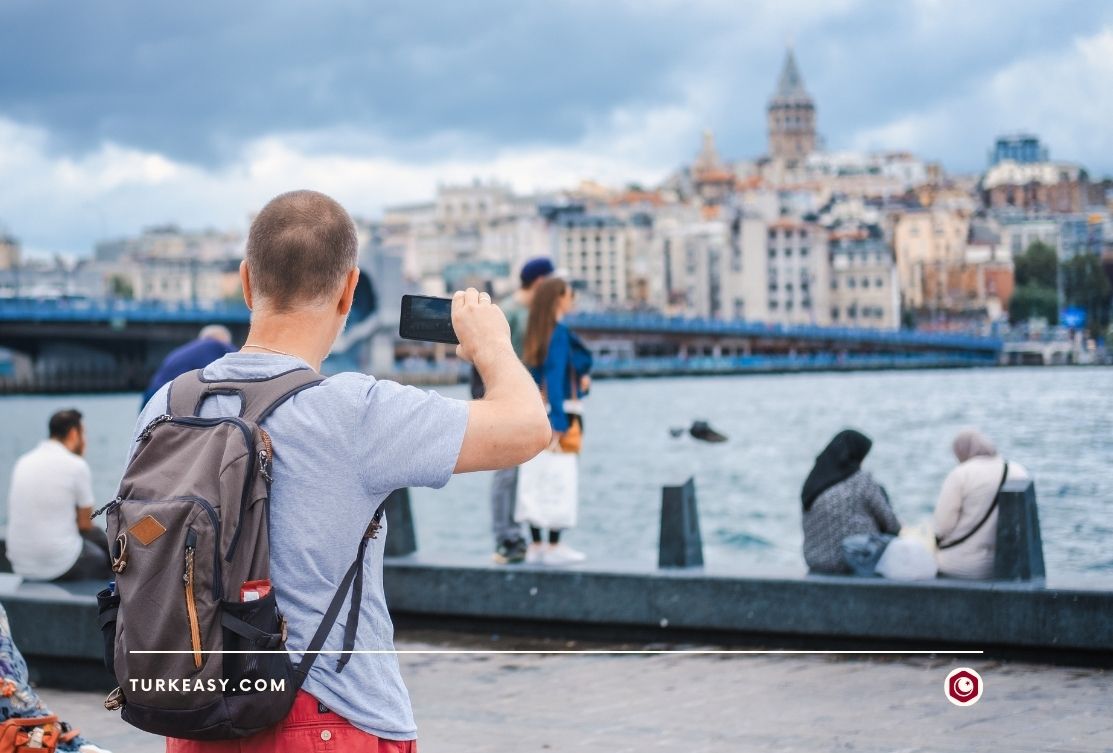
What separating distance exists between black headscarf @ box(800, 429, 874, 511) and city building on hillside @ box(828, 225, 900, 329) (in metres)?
79.3

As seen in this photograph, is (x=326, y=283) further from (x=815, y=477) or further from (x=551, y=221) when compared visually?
(x=551, y=221)

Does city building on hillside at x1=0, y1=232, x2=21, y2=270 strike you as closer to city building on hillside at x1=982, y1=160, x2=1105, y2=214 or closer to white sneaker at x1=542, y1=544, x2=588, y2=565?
city building on hillside at x1=982, y1=160, x2=1105, y2=214

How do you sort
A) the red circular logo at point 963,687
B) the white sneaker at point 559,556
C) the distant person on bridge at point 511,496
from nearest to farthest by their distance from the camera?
the red circular logo at point 963,687 → the white sneaker at point 559,556 → the distant person on bridge at point 511,496

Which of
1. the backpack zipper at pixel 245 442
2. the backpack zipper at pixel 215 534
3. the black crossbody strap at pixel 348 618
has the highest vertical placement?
the backpack zipper at pixel 245 442

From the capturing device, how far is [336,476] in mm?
1610

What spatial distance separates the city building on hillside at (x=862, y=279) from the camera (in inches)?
3467

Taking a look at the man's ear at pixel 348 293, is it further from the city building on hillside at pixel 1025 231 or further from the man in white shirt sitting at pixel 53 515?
the city building on hillside at pixel 1025 231

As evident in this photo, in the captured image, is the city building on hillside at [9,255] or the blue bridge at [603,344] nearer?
the blue bridge at [603,344]

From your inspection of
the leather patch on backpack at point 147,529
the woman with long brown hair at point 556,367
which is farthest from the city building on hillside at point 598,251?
the leather patch on backpack at point 147,529

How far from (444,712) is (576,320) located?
73.5 m

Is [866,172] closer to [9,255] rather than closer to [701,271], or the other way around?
[701,271]

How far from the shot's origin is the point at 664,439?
41812mm

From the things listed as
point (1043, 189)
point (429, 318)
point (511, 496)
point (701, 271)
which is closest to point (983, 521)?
point (511, 496)

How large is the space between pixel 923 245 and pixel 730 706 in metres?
78.0
